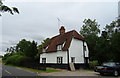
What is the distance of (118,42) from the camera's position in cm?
2378

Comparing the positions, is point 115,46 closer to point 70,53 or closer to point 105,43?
point 105,43

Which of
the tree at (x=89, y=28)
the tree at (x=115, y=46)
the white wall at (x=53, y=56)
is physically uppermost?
the tree at (x=89, y=28)

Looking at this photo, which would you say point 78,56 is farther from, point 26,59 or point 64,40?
point 26,59

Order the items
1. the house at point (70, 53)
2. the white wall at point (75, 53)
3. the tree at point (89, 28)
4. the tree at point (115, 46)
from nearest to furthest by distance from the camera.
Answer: the tree at point (115, 46), the house at point (70, 53), the white wall at point (75, 53), the tree at point (89, 28)

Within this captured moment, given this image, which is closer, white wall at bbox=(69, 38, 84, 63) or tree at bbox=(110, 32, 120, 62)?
tree at bbox=(110, 32, 120, 62)

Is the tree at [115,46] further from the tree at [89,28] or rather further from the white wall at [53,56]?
the tree at [89,28]

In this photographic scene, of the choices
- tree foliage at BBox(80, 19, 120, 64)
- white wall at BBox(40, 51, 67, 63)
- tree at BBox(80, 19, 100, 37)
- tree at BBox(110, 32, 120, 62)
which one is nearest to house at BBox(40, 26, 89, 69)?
white wall at BBox(40, 51, 67, 63)

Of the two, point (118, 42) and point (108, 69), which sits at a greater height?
point (118, 42)

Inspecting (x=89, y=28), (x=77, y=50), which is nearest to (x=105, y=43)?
(x=77, y=50)

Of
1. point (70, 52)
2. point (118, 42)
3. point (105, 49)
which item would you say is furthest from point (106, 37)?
point (70, 52)

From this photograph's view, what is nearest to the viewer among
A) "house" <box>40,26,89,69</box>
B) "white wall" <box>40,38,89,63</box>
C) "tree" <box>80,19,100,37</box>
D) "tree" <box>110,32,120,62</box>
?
"tree" <box>110,32,120,62</box>

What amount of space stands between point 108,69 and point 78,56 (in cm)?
1209

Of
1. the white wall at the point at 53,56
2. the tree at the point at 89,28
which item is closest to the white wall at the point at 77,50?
the white wall at the point at 53,56

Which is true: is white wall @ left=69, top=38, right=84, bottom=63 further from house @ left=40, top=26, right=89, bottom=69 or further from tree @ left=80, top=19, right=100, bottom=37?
tree @ left=80, top=19, right=100, bottom=37
